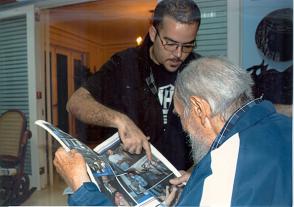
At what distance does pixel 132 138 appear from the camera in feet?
5.41

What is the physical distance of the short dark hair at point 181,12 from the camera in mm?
1649

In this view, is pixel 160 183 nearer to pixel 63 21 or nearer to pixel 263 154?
pixel 263 154

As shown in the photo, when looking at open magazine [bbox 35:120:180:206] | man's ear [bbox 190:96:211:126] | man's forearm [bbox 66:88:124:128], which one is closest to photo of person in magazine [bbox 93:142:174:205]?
open magazine [bbox 35:120:180:206]

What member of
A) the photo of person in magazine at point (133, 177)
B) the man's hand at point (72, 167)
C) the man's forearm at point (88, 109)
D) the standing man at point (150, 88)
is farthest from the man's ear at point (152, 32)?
the man's hand at point (72, 167)

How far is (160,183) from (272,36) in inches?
30.0

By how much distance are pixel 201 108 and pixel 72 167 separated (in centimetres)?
51

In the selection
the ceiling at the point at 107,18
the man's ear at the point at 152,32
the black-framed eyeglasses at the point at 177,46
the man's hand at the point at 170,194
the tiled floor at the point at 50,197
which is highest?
the ceiling at the point at 107,18

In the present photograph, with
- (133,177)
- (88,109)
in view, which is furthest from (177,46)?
(133,177)

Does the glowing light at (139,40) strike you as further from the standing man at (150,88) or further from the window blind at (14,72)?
the window blind at (14,72)

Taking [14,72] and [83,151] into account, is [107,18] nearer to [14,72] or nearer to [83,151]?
[14,72]

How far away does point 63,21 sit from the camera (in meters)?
1.80

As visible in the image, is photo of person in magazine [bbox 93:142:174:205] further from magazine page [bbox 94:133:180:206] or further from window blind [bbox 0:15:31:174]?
window blind [bbox 0:15:31:174]

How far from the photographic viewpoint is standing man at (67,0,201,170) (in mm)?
1662

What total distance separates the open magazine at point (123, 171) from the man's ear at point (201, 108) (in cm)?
40
